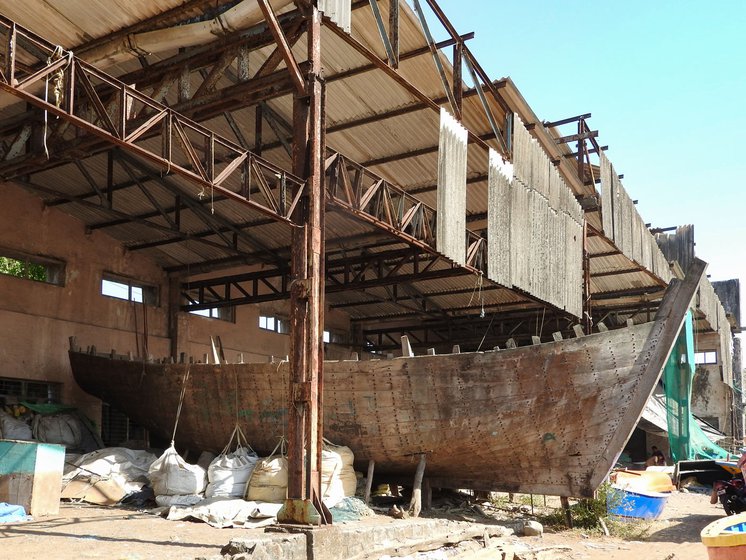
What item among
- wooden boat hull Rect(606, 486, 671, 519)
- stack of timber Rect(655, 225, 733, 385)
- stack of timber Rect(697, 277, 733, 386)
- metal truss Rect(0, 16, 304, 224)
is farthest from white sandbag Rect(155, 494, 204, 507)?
stack of timber Rect(697, 277, 733, 386)

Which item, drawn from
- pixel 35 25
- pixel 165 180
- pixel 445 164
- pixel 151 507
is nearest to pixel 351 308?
pixel 165 180

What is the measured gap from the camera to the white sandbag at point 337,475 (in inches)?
404

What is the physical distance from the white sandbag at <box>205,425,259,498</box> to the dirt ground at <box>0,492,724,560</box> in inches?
43.4

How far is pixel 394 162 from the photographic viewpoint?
14.9 m

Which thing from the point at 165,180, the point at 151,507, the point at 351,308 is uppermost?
the point at 165,180

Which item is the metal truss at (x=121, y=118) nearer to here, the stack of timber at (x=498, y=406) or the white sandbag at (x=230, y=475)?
the stack of timber at (x=498, y=406)

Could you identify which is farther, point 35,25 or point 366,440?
point 366,440

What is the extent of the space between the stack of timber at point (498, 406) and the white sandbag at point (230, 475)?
3.03ft

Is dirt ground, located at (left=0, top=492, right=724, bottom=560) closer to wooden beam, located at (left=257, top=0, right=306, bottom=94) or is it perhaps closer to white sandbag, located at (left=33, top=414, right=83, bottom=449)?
white sandbag, located at (left=33, top=414, right=83, bottom=449)

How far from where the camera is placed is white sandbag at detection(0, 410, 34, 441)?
13.3 m

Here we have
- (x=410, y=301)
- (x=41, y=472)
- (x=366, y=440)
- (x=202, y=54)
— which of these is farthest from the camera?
(x=410, y=301)

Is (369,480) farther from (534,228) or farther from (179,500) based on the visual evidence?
(534,228)

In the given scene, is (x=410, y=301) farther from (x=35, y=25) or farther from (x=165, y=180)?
(x=35, y=25)

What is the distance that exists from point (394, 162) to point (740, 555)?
34.0 ft
